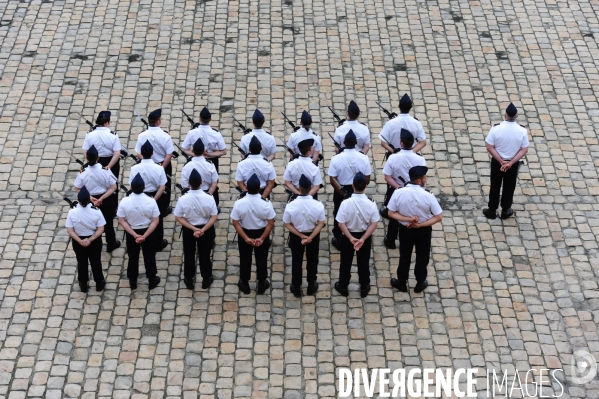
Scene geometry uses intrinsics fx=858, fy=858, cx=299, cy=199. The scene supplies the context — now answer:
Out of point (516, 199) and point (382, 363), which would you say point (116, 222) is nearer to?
point (382, 363)

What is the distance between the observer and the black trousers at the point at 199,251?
Result: 32.4ft

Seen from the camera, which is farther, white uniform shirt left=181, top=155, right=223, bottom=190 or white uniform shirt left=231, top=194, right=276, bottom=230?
white uniform shirt left=181, top=155, right=223, bottom=190

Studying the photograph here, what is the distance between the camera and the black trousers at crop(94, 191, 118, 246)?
10.5 metres

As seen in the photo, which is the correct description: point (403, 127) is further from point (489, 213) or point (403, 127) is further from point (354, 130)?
point (489, 213)

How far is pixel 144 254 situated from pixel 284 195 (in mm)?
2502

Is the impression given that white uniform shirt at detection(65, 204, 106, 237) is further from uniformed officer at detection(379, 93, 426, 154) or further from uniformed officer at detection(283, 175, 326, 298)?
uniformed officer at detection(379, 93, 426, 154)

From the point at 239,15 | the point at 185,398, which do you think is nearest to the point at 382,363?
the point at 185,398

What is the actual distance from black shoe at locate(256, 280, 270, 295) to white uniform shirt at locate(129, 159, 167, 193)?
1710mm

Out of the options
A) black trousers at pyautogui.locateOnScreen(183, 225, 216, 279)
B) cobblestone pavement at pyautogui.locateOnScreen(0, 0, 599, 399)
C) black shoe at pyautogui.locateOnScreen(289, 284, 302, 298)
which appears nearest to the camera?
cobblestone pavement at pyautogui.locateOnScreen(0, 0, 599, 399)

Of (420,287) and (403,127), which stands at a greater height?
(403,127)

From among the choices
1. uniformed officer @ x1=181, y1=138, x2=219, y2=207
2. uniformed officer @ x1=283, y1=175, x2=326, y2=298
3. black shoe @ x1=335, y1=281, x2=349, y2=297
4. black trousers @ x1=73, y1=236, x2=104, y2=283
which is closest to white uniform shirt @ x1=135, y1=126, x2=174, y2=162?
uniformed officer @ x1=181, y1=138, x2=219, y2=207

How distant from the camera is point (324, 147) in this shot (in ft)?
41.8

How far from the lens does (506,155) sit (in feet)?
36.2

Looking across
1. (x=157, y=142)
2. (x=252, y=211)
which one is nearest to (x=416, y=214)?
(x=252, y=211)
